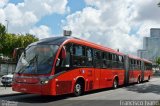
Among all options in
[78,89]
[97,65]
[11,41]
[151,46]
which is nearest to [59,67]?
[78,89]

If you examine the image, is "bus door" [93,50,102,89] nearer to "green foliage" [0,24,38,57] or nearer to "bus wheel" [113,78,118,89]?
"bus wheel" [113,78,118,89]

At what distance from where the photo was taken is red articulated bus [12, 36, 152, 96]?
1612cm

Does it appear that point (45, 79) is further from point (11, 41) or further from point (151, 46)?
point (151, 46)

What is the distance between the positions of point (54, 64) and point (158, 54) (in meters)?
152

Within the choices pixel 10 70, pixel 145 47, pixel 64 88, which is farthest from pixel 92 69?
pixel 145 47

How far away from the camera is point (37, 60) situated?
54.5 ft

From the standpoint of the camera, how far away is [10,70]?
48.8 meters

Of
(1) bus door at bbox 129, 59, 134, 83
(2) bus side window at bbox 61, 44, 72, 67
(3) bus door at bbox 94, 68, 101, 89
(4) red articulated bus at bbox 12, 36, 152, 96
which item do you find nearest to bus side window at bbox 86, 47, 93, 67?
(4) red articulated bus at bbox 12, 36, 152, 96

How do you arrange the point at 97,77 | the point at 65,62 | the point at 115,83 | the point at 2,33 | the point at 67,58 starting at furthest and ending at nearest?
the point at 2,33 → the point at 115,83 → the point at 97,77 → the point at 67,58 → the point at 65,62

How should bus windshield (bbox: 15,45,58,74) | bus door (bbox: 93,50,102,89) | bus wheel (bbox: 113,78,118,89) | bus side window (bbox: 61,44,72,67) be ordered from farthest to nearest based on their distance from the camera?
bus wheel (bbox: 113,78,118,89) → bus door (bbox: 93,50,102,89) → bus side window (bbox: 61,44,72,67) → bus windshield (bbox: 15,45,58,74)

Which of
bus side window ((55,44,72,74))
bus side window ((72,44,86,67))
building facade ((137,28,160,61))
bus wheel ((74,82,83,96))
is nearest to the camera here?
bus side window ((55,44,72,74))

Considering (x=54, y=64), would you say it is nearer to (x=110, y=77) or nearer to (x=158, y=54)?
(x=110, y=77)

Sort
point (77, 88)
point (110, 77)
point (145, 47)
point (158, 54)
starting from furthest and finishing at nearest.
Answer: point (145, 47) < point (158, 54) < point (110, 77) < point (77, 88)

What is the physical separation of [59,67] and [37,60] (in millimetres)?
1061
